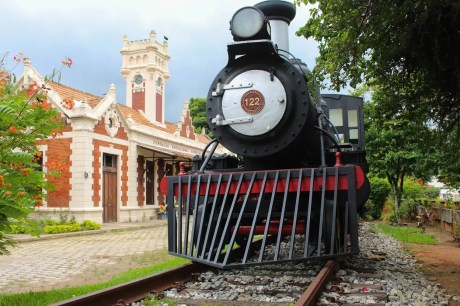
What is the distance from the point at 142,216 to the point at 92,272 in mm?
13700

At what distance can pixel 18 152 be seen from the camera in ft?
14.3

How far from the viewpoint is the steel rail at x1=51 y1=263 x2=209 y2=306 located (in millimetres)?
3605

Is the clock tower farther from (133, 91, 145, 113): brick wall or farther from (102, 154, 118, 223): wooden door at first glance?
(102, 154, 118, 223): wooden door

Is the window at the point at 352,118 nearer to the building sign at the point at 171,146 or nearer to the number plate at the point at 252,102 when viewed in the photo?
the number plate at the point at 252,102

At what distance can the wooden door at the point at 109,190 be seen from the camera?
18375 millimetres

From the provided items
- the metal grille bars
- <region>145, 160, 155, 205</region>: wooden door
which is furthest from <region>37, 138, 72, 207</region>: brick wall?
the metal grille bars

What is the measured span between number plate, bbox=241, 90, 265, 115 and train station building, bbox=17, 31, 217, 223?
904 centimetres

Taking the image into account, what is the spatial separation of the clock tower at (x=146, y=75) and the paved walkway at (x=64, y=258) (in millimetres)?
12490

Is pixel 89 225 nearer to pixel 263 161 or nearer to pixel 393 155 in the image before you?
pixel 393 155

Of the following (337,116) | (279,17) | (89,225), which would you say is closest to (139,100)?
(89,225)

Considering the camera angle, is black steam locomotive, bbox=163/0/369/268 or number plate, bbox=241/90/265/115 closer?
black steam locomotive, bbox=163/0/369/268

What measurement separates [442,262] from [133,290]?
5.55m

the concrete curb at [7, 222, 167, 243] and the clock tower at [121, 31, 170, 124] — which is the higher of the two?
the clock tower at [121, 31, 170, 124]

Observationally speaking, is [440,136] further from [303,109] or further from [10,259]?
[10,259]
